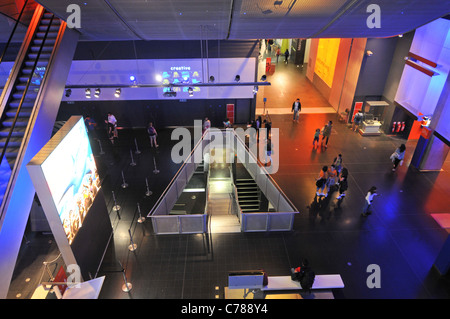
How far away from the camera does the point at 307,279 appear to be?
729 centimetres

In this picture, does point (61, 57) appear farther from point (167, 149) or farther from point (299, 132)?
point (299, 132)

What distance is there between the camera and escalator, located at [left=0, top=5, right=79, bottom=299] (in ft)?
18.2

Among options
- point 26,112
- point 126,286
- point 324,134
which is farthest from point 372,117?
point 26,112

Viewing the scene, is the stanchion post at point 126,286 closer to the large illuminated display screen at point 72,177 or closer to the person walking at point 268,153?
the large illuminated display screen at point 72,177

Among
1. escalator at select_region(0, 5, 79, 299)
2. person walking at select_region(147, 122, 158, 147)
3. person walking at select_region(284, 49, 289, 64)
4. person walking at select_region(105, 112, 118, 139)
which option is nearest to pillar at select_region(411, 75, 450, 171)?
person walking at select_region(147, 122, 158, 147)

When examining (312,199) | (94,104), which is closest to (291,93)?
(312,199)

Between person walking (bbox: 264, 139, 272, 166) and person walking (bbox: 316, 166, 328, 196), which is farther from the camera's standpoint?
person walking (bbox: 264, 139, 272, 166)

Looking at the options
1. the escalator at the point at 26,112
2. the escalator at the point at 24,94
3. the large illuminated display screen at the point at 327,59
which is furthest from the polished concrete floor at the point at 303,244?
the large illuminated display screen at the point at 327,59

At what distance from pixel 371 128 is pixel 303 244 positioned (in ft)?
28.4

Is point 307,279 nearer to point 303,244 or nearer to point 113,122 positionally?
point 303,244

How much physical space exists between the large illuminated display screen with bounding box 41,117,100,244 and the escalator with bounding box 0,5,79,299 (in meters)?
0.56

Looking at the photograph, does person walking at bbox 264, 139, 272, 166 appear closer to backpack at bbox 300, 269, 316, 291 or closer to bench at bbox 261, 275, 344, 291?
bench at bbox 261, 275, 344, 291

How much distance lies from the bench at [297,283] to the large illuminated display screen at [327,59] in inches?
524

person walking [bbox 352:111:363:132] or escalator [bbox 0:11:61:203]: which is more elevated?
person walking [bbox 352:111:363:132]
